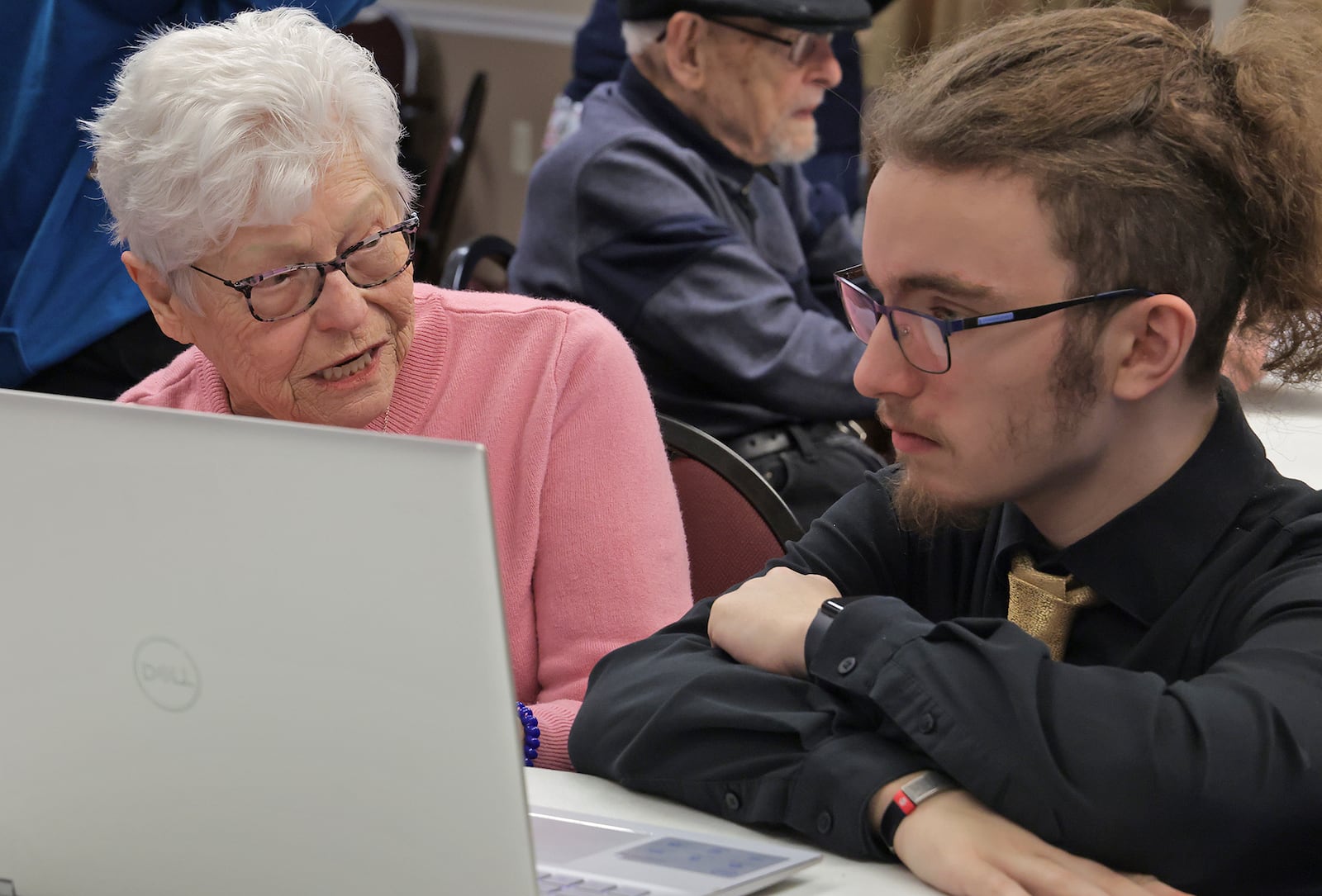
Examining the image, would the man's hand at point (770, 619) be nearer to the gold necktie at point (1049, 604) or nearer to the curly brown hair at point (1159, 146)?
the gold necktie at point (1049, 604)

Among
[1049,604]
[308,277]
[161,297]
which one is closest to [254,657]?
[1049,604]

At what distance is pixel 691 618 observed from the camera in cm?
120

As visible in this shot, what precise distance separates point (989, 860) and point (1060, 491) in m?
0.34

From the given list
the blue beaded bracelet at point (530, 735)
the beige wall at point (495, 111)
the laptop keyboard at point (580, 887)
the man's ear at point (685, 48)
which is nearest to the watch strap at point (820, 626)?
the laptop keyboard at point (580, 887)

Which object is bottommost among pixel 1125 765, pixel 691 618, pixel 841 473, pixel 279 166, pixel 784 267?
pixel 841 473

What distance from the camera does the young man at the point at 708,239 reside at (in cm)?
246

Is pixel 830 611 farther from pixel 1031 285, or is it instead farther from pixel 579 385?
pixel 579 385

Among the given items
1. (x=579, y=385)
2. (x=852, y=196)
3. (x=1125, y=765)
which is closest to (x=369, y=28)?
(x=852, y=196)

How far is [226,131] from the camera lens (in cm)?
139

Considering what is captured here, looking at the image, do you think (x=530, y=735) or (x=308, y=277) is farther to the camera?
(x=308, y=277)

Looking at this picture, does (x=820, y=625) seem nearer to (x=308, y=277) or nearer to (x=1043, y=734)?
(x=1043, y=734)

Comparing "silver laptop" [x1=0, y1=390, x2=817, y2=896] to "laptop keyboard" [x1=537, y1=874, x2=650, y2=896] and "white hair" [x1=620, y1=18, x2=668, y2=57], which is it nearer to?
"laptop keyboard" [x1=537, y1=874, x2=650, y2=896]

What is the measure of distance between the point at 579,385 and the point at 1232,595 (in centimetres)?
75

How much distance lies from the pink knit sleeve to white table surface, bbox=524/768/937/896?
0.37 metres
